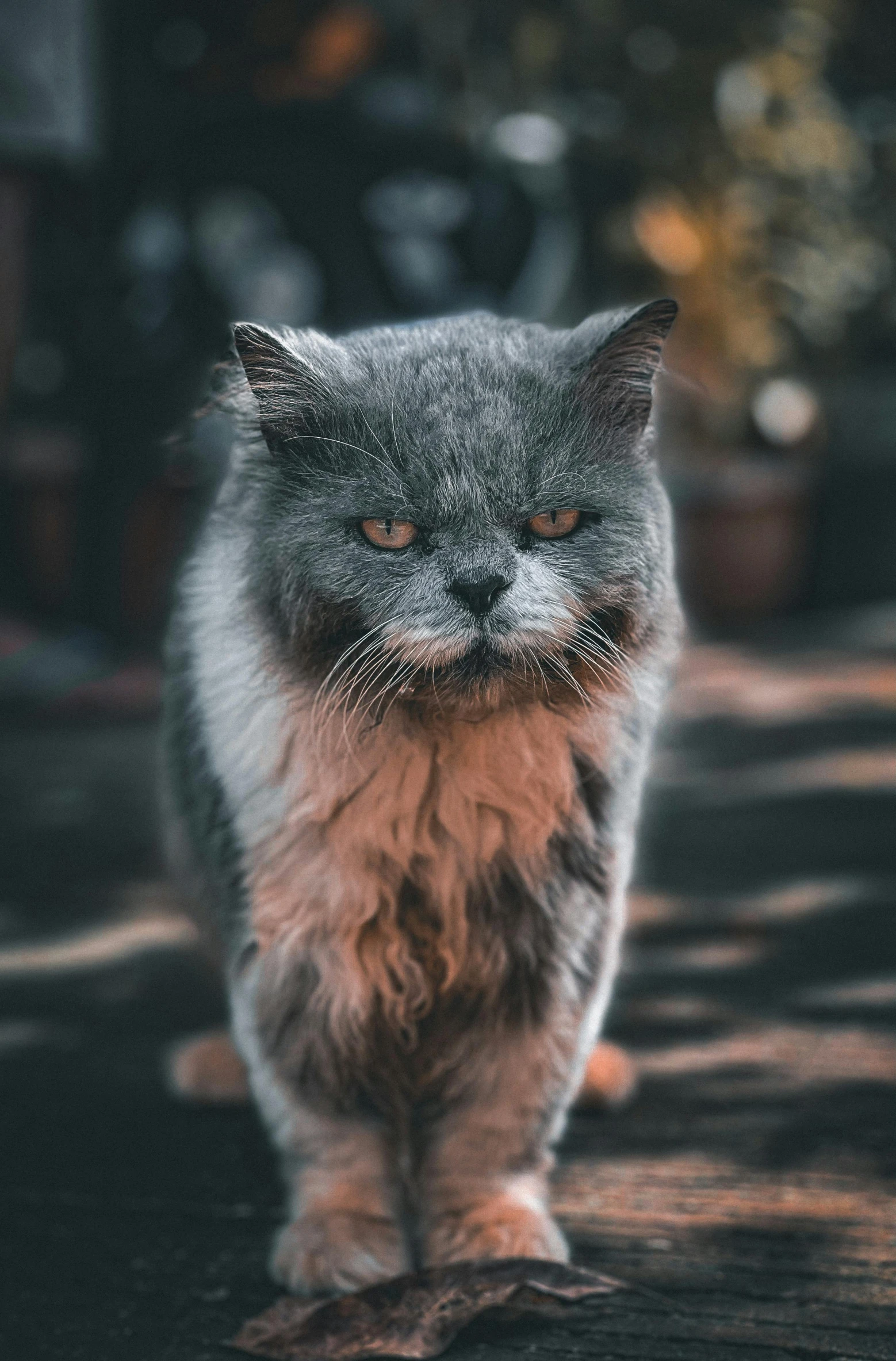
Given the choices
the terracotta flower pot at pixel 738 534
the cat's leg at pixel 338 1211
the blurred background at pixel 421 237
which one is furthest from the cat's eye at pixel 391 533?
the terracotta flower pot at pixel 738 534

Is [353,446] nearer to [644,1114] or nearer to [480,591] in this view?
[480,591]

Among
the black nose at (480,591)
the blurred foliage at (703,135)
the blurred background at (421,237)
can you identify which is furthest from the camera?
the blurred foliage at (703,135)

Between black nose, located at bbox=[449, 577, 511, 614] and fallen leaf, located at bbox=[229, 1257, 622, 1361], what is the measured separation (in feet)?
2.54

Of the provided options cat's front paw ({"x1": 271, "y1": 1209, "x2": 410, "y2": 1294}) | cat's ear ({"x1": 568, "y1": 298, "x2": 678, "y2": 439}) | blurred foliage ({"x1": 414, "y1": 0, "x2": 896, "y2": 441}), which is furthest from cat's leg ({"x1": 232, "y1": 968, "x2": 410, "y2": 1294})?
blurred foliage ({"x1": 414, "y1": 0, "x2": 896, "y2": 441})

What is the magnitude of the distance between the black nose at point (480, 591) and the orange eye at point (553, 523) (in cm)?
10

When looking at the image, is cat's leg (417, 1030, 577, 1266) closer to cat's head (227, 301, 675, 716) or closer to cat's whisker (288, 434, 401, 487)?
cat's head (227, 301, 675, 716)

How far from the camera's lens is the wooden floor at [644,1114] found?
55.9 inches

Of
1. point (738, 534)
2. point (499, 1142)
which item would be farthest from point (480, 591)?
point (738, 534)

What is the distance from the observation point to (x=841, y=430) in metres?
5.13

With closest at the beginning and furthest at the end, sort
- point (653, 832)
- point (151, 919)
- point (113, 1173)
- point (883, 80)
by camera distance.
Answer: point (113, 1173), point (151, 919), point (653, 832), point (883, 80)

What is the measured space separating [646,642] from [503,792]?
0.24 m

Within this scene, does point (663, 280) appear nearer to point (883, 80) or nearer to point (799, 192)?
point (799, 192)

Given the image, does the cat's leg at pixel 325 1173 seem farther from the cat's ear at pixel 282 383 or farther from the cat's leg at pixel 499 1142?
the cat's ear at pixel 282 383

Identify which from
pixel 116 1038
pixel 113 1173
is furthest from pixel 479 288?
pixel 113 1173
